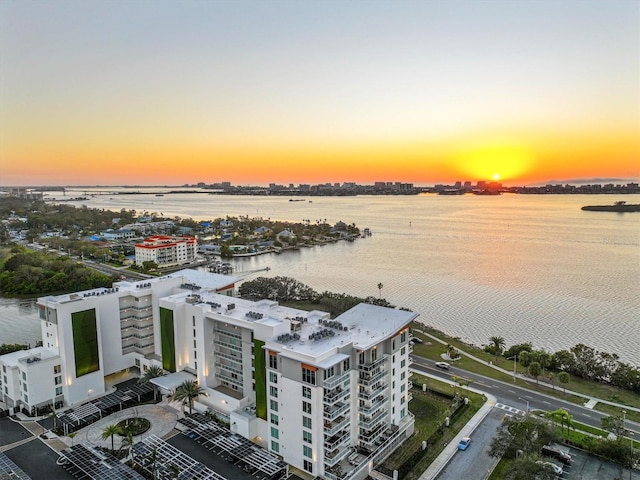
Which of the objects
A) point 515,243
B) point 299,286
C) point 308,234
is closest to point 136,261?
point 299,286

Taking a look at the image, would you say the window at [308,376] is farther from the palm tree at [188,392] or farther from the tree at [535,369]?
the tree at [535,369]

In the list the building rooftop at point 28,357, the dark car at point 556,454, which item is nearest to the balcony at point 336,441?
the dark car at point 556,454

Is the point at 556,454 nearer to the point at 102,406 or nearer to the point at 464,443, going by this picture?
the point at 464,443

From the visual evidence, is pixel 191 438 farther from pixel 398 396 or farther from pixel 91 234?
pixel 91 234

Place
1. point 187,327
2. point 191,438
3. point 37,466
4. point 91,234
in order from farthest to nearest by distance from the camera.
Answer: point 91,234
point 187,327
point 191,438
point 37,466

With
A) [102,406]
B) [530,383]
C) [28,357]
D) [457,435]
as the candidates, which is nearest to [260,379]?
[102,406]
